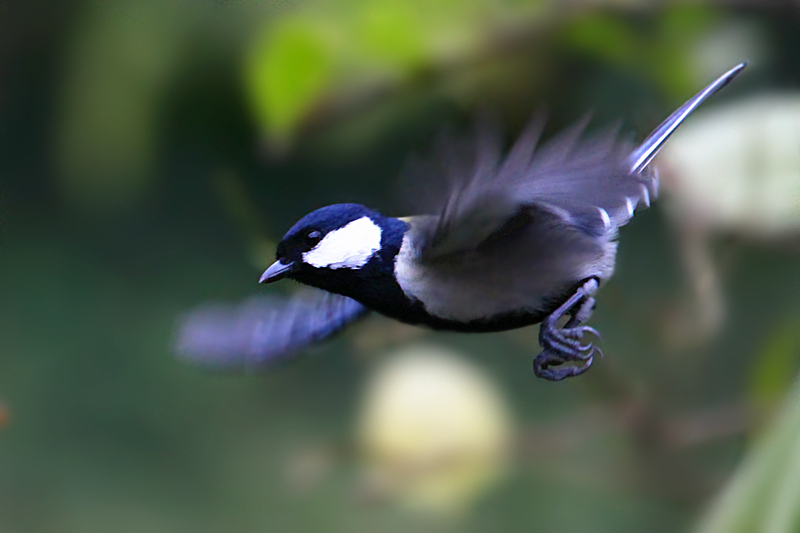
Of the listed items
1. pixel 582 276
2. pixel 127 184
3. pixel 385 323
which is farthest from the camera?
pixel 127 184

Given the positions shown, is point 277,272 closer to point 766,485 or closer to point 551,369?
point 551,369

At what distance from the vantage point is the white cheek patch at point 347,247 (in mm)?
214

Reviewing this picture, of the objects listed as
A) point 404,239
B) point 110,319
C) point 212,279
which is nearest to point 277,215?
point 212,279

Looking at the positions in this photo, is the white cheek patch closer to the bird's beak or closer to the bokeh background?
the bird's beak

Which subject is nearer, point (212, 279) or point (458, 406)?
point (458, 406)

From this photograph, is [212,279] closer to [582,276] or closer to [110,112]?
[110,112]

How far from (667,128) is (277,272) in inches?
3.9

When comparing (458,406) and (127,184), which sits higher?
(127,184)

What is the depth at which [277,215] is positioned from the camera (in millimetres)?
756

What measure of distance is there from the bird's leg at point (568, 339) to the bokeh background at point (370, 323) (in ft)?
0.95

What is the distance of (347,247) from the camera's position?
217mm

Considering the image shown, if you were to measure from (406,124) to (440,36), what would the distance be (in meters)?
0.12

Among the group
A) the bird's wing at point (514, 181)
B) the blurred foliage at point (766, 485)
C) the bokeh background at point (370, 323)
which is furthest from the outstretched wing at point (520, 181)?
the bokeh background at point (370, 323)

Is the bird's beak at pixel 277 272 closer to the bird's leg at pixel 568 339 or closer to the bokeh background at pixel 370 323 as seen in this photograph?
the bird's leg at pixel 568 339
